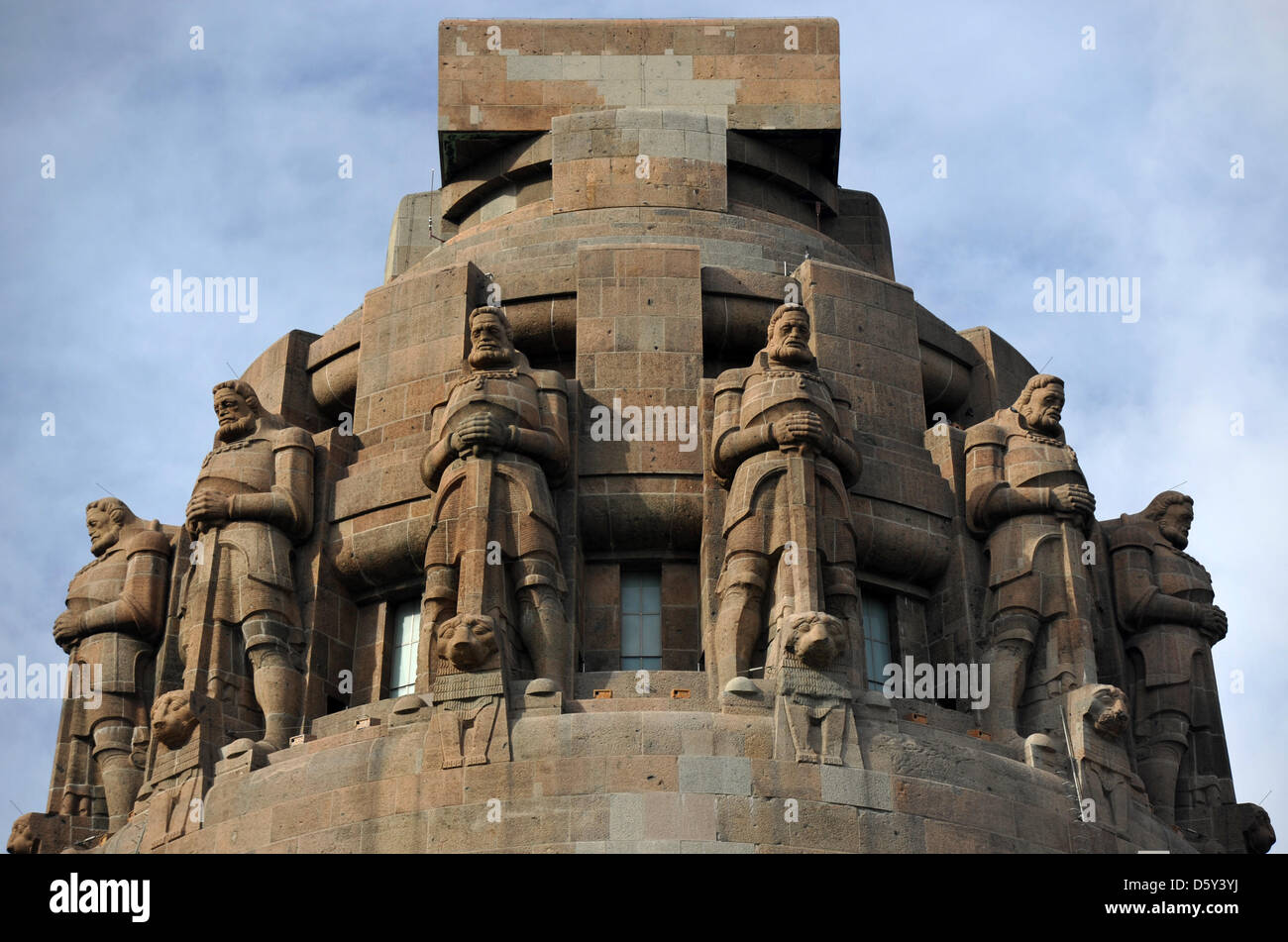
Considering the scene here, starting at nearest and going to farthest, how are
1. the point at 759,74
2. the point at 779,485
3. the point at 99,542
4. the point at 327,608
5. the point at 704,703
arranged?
the point at 704,703 < the point at 779,485 < the point at 327,608 < the point at 99,542 < the point at 759,74

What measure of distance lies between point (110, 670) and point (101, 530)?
9.32 ft

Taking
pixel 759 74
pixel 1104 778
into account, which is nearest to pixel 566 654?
pixel 1104 778

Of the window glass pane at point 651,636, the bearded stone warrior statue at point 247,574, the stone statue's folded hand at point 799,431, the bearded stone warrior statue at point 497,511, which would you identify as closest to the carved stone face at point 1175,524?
the stone statue's folded hand at point 799,431

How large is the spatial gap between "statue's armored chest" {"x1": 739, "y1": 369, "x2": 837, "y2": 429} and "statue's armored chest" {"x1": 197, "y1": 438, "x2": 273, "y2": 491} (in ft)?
25.7

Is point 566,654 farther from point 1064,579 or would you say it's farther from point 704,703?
point 1064,579

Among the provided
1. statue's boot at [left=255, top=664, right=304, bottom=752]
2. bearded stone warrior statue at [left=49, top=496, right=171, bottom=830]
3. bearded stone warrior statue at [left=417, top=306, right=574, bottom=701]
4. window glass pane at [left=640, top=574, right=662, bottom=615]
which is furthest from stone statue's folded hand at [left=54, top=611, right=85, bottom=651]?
window glass pane at [left=640, top=574, right=662, bottom=615]

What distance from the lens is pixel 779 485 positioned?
34.1m

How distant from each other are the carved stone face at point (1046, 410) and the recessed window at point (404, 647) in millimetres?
10337

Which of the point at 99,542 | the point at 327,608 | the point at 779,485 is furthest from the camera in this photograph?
the point at 99,542

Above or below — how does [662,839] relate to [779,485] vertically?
below

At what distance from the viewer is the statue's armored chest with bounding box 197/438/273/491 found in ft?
122

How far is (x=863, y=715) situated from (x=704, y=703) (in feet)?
7.16

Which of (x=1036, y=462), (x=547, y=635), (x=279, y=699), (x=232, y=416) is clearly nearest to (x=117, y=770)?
(x=279, y=699)
